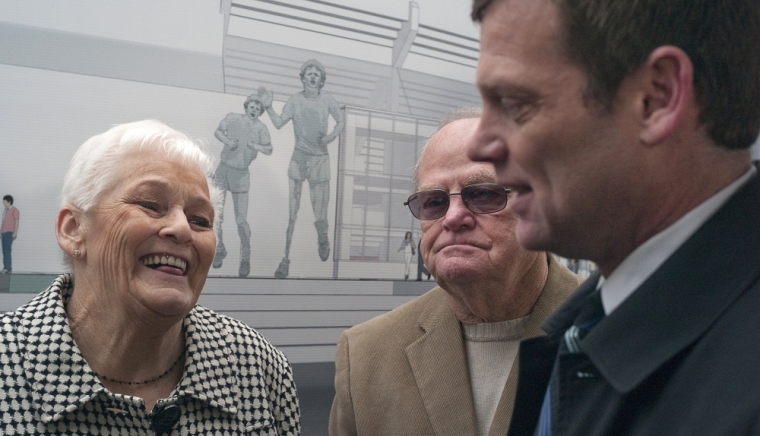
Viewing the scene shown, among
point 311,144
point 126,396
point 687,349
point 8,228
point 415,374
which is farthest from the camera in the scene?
point 311,144

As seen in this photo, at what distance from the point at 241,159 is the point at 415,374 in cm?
119

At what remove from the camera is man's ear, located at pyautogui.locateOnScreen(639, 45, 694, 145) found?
0.84 m

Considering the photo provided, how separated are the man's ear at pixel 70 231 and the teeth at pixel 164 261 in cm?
20

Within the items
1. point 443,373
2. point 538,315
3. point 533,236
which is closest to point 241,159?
point 443,373

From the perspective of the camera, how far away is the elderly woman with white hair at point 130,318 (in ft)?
5.89

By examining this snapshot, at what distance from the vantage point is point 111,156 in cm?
199

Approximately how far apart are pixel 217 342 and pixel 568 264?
7.51 ft

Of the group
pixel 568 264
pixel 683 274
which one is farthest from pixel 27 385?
pixel 568 264

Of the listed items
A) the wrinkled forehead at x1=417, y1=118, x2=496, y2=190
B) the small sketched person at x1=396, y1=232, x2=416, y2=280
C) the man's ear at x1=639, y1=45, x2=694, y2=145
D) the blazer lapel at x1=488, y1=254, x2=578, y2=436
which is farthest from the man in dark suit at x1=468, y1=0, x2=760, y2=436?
the small sketched person at x1=396, y1=232, x2=416, y2=280

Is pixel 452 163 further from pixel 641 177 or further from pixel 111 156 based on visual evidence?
pixel 641 177

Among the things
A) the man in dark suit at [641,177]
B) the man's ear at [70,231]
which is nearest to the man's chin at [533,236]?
the man in dark suit at [641,177]

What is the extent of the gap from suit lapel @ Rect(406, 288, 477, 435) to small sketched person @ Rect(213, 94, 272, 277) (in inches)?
36.1

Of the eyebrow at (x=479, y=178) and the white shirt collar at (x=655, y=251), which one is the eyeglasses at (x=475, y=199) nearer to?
the eyebrow at (x=479, y=178)

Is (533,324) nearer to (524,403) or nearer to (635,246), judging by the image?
(524,403)
